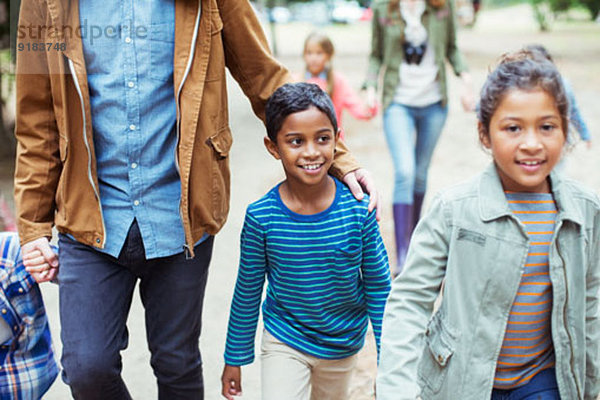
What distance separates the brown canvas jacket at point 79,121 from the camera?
2.47 m

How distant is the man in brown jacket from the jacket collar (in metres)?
0.63

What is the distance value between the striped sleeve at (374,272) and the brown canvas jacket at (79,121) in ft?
1.84

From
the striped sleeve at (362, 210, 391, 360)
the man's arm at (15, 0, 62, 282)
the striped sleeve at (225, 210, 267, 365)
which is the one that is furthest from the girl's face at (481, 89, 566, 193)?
the man's arm at (15, 0, 62, 282)

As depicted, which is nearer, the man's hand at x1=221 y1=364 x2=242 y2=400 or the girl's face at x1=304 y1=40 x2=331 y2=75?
the man's hand at x1=221 y1=364 x2=242 y2=400

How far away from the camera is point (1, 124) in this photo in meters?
10.0

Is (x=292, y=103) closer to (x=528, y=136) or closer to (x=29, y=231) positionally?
(x=528, y=136)

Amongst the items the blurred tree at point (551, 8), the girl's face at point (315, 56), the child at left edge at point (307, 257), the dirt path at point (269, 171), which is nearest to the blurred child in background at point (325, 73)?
the girl's face at point (315, 56)

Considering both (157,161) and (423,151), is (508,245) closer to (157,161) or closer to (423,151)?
(157,161)

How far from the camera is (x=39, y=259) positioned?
2.64 m

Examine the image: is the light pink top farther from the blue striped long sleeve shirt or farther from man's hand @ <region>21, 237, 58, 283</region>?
man's hand @ <region>21, 237, 58, 283</region>

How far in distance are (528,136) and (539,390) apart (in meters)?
0.75

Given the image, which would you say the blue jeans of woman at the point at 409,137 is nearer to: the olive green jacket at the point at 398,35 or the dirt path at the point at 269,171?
the olive green jacket at the point at 398,35

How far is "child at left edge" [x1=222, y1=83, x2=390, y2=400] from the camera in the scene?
2646 millimetres

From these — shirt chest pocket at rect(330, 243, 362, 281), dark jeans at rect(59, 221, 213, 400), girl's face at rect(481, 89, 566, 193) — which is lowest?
dark jeans at rect(59, 221, 213, 400)
